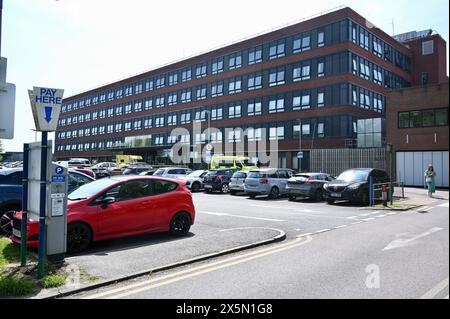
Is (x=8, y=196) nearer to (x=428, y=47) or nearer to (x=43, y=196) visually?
(x=43, y=196)

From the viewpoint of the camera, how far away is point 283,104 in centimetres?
4428

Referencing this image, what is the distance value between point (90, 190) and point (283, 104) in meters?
38.1

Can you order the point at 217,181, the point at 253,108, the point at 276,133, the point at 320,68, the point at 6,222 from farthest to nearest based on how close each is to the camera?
the point at 253,108 → the point at 276,133 → the point at 320,68 → the point at 217,181 → the point at 6,222

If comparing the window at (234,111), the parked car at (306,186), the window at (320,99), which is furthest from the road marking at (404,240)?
the window at (234,111)

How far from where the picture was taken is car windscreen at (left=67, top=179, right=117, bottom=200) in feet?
26.1

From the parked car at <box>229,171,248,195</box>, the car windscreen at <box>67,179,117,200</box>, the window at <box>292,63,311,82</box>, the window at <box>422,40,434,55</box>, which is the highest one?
the window at <box>422,40,434,55</box>

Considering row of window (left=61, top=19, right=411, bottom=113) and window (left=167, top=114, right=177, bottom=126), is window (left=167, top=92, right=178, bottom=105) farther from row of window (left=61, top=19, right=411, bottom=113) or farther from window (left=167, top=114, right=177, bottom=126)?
window (left=167, top=114, right=177, bottom=126)

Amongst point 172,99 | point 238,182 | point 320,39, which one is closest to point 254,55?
point 320,39

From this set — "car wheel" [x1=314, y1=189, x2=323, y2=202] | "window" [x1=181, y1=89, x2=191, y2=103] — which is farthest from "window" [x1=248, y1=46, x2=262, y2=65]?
"car wheel" [x1=314, y1=189, x2=323, y2=202]

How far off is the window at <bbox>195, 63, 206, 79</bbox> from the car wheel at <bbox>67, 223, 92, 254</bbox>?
162ft
